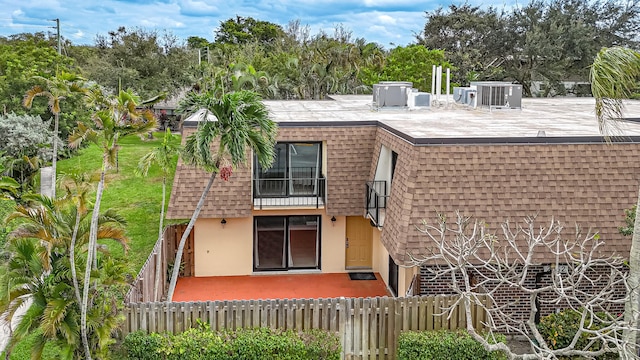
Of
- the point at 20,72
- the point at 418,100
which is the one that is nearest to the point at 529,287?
the point at 418,100

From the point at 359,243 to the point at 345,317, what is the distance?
7078 millimetres

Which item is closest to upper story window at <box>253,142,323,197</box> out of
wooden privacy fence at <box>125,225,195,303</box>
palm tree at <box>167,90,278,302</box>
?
wooden privacy fence at <box>125,225,195,303</box>

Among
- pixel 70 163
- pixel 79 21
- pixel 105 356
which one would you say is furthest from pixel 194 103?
pixel 79 21

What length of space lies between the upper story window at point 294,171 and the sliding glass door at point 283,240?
97cm

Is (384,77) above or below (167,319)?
above

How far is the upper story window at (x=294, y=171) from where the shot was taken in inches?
714

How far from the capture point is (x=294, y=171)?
60.1 feet

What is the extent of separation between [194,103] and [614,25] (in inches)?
1807

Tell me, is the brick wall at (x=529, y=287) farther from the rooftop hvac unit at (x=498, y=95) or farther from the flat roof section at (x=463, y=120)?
the rooftop hvac unit at (x=498, y=95)

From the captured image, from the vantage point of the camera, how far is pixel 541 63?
49062 mm

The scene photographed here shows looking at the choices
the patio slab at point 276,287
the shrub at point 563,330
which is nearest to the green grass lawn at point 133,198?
the patio slab at point 276,287

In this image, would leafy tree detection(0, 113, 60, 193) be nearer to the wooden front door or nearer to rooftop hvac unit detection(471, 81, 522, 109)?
the wooden front door

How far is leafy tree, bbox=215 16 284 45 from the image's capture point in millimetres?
73625

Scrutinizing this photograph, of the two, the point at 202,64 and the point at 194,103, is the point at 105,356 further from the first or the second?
the point at 202,64
